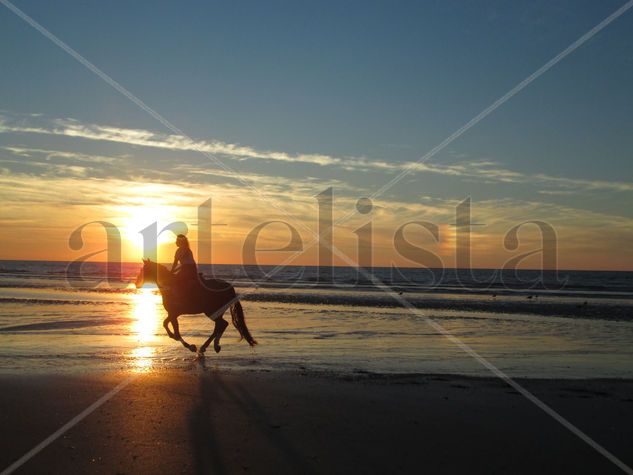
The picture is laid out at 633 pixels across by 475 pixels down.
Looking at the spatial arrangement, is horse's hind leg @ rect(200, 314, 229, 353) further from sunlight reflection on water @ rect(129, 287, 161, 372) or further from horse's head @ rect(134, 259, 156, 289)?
horse's head @ rect(134, 259, 156, 289)

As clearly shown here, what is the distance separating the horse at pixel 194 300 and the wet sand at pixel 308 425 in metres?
3.52

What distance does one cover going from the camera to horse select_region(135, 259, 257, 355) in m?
13.9

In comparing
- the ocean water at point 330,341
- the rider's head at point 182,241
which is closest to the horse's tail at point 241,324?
the ocean water at point 330,341

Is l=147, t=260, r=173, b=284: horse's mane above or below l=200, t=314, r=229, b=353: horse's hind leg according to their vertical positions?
above

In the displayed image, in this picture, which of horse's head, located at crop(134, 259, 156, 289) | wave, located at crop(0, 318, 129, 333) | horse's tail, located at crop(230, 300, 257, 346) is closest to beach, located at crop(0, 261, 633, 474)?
wave, located at crop(0, 318, 129, 333)

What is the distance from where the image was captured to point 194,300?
14.0 meters

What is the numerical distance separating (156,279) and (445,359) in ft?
22.7

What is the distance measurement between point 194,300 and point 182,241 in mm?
1413

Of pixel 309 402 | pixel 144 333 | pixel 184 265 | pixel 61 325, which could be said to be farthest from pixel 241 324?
pixel 61 325

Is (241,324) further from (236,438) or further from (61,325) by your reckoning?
(236,438)

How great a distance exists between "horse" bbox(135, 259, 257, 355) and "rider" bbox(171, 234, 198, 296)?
0.12 meters

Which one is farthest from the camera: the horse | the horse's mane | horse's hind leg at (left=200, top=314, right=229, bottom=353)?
the horse's mane

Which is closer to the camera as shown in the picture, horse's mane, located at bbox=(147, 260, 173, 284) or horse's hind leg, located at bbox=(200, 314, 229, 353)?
horse's hind leg, located at bbox=(200, 314, 229, 353)

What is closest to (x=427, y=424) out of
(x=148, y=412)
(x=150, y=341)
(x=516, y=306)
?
(x=148, y=412)
